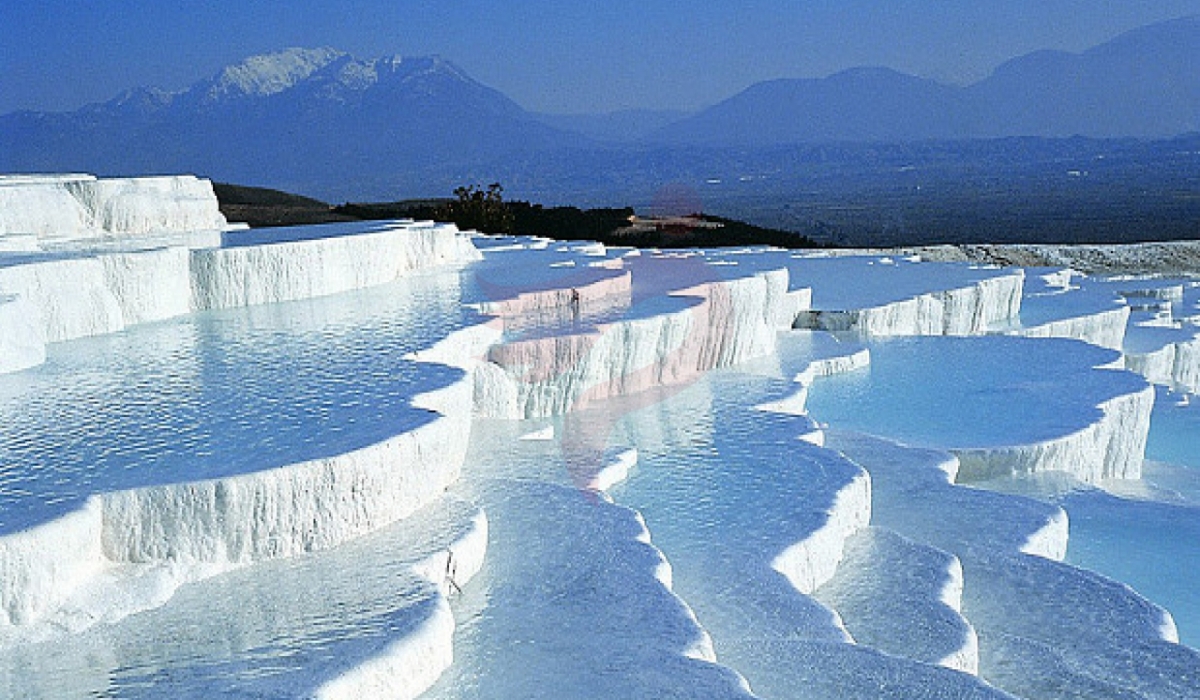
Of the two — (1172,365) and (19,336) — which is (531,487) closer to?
(19,336)

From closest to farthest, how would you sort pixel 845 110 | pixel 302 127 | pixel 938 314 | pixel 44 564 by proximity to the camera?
pixel 44 564 → pixel 938 314 → pixel 302 127 → pixel 845 110

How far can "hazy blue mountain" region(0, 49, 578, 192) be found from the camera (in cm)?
6012

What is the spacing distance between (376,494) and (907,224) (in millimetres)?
38881

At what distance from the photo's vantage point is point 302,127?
79438mm

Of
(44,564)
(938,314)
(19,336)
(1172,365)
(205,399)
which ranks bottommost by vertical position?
A: (1172,365)

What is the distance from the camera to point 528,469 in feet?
16.5

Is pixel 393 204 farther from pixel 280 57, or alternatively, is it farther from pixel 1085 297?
pixel 280 57

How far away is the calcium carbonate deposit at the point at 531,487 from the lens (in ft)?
10.9

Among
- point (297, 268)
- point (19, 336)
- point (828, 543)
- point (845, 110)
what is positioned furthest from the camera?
point (845, 110)

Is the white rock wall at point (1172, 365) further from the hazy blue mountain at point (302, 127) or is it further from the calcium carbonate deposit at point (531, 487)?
the hazy blue mountain at point (302, 127)

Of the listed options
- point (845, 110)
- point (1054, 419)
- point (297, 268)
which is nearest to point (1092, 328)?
point (1054, 419)

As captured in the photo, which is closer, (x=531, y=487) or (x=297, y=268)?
(x=531, y=487)

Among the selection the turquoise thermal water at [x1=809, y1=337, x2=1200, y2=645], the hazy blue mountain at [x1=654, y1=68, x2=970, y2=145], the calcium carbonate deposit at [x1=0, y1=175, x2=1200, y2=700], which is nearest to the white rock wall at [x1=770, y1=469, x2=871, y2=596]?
the calcium carbonate deposit at [x1=0, y1=175, x2=1200, y2=700]

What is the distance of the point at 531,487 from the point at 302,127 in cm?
7840
